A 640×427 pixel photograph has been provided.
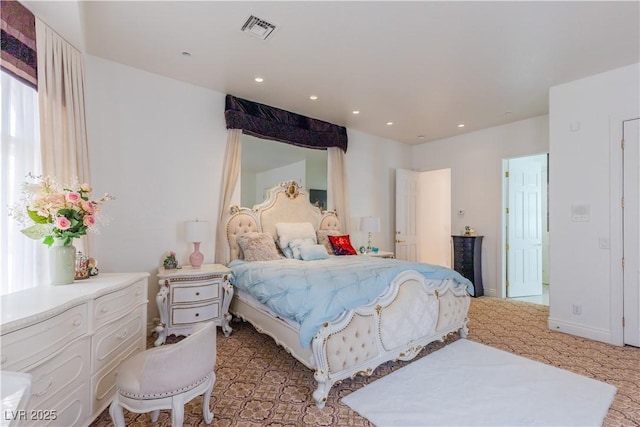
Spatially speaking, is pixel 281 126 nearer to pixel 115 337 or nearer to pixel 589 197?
pixel 115 337

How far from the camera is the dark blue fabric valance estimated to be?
395cm

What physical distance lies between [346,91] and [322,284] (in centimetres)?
260

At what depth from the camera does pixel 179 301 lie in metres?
3.04

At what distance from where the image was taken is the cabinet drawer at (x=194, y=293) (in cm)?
304

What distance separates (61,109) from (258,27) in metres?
1.75

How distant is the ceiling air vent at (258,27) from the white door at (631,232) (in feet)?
12.7

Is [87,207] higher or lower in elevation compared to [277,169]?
lower

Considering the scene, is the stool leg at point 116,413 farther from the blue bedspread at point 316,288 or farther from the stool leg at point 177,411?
the blue bedspread at point 316,288

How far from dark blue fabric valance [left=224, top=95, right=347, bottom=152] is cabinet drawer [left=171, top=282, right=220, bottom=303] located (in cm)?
211

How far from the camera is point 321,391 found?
6.76 feet

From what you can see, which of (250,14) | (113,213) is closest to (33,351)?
(113,213)

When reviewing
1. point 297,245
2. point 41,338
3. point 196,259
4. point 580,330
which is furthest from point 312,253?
point 580,330

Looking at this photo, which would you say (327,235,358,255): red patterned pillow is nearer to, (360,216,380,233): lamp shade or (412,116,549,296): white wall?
(360,216,380,233): lamp shade

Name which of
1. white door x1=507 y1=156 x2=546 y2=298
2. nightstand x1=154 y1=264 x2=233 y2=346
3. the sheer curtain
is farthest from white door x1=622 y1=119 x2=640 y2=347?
the sheer curtain
